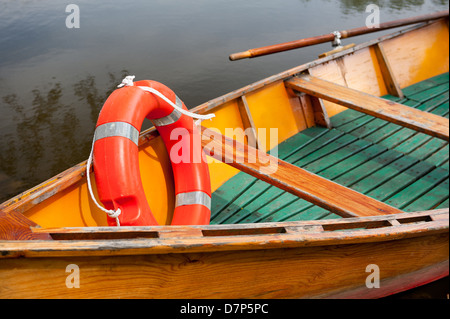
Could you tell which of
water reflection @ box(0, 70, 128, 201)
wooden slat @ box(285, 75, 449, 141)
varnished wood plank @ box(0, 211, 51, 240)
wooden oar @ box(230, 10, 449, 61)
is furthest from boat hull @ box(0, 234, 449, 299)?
water reflection @ box(0, 70, 128, 201)

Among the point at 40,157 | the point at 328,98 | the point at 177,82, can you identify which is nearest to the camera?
the point at 328,98

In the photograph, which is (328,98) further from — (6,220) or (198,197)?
(6,220)

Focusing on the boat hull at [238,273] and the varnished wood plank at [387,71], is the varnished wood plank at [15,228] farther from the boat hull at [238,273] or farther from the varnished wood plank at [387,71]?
the varnished wood plank at [387,71]

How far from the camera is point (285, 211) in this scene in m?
3.12

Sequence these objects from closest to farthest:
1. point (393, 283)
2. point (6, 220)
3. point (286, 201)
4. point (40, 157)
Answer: point (6, 220) < point (393, 283) < point (286, 201) < point (40, 157)

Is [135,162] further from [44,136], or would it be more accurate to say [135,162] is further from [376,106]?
[44,136]

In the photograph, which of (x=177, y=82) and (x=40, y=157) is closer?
(x=40, y=157)

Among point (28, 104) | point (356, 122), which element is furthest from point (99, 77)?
point (356, 122)

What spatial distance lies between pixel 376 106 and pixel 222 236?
1.92m

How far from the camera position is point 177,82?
6840mm

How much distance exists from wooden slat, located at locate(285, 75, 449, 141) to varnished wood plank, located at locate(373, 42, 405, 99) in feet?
3.33

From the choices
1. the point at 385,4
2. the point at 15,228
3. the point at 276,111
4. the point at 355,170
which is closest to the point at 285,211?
the point at 355,170

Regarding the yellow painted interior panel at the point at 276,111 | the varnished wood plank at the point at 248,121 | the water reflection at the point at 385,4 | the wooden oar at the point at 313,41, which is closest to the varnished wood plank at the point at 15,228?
the varnished wood plank at the point at 248,121
